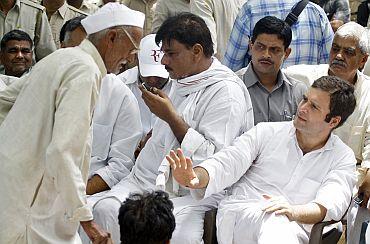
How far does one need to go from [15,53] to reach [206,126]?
2.53m

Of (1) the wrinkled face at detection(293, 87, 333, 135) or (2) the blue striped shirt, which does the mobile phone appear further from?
(2) the blue striped shirt

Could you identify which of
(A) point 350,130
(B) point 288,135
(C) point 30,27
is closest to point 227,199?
(B) point 288,135

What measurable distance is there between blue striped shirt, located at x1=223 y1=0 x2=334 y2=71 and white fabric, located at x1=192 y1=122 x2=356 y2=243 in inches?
58.3

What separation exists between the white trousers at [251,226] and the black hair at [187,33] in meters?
1.07

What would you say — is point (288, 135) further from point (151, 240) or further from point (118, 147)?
point (151, 240)

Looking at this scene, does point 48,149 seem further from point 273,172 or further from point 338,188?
point 338,188

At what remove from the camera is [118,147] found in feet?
16.5

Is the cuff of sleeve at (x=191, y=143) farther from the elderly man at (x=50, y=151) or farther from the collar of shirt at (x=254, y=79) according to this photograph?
the elderly man at (x=50, y=151)

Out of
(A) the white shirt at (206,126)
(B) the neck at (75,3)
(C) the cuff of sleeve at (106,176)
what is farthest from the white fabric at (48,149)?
(B) the neck at (75,3)

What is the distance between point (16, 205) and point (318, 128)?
208 cm

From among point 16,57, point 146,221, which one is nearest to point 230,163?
point 146,221

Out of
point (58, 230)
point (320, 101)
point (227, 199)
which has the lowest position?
point (227, 199)

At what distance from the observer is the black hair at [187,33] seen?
4.64 m

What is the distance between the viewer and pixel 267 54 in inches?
204
